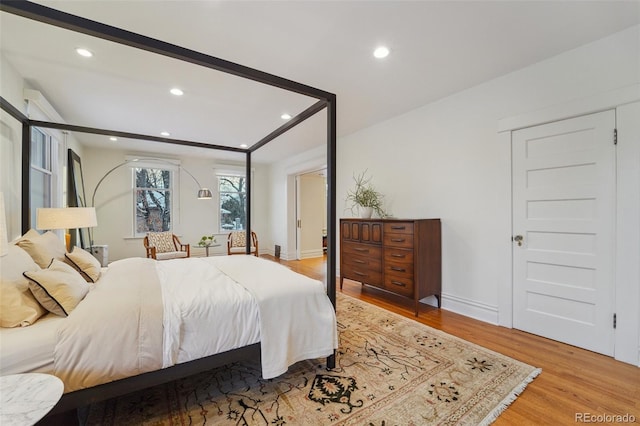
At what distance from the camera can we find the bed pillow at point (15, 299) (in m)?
1.25

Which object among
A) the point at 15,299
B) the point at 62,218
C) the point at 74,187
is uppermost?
the point at 74,187

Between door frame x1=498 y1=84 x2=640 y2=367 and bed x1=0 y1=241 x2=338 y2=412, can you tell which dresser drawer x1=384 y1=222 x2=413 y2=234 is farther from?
door frame x1=498 y1=84 x2=640 y2=367

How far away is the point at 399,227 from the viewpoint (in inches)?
124

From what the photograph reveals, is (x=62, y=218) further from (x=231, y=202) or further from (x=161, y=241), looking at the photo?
(x=231, y=202)

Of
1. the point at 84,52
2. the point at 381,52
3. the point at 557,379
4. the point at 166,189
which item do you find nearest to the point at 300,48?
the point at 381,52

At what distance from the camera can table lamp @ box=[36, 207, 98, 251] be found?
2.57m

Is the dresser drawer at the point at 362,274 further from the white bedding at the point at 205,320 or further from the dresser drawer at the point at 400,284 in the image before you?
the white bedding at the point at 205,320

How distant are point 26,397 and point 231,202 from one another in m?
6.26

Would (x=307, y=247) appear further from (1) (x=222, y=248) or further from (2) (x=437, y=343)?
(2) (x=437, y=343)

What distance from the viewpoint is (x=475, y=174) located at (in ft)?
9.70

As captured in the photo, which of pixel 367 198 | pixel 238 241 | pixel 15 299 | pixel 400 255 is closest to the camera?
pixel 15 299

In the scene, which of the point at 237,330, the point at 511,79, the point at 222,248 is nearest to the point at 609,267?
the point at 511,79

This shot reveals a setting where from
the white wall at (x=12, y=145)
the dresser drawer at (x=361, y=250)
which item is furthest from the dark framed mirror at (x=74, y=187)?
the dresser drawer at (x=361, y=250)

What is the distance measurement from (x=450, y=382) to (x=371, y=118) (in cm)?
335
